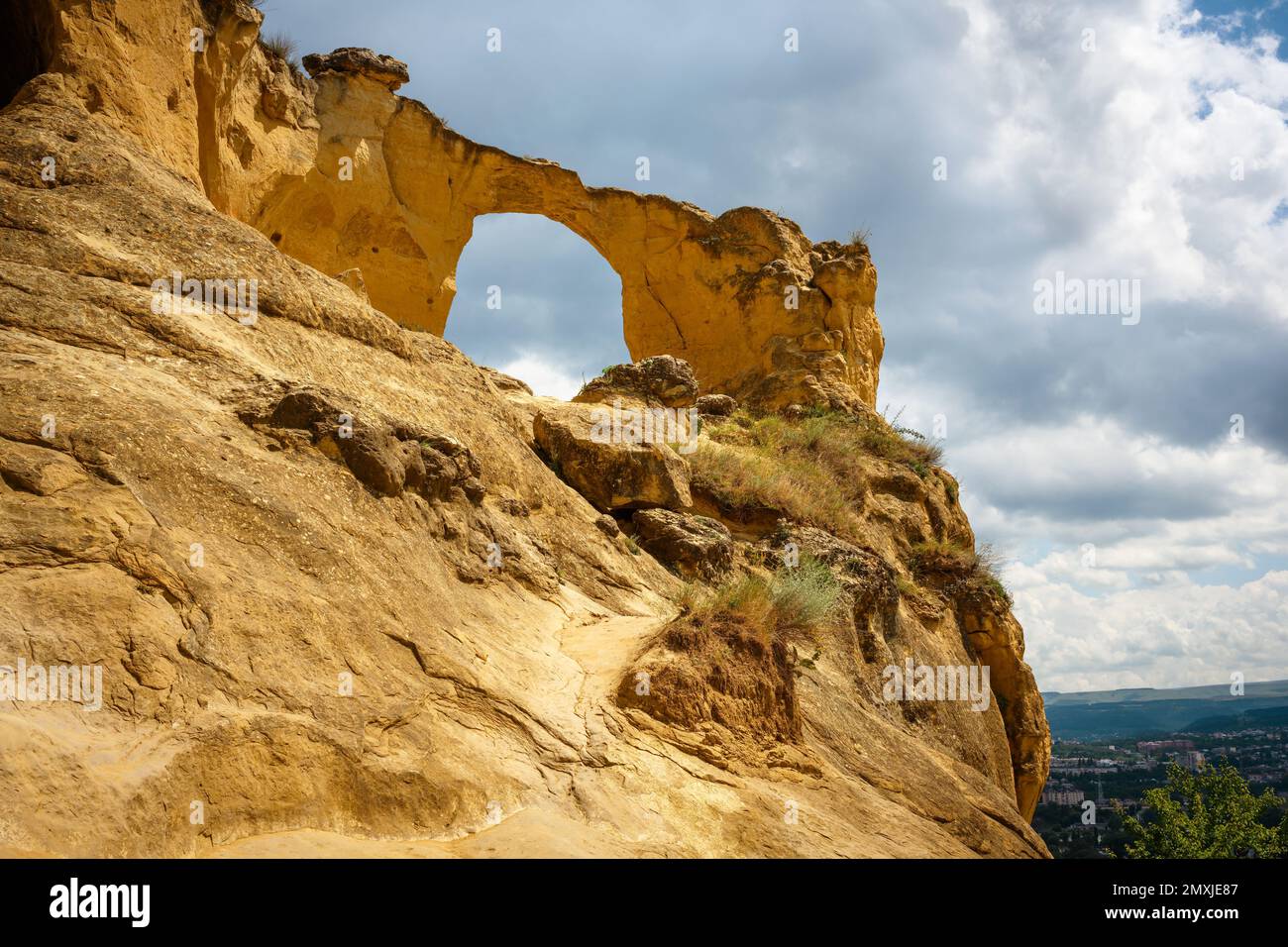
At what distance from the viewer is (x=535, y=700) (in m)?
5.85

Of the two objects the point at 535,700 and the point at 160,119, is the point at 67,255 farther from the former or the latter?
the point at 535,700

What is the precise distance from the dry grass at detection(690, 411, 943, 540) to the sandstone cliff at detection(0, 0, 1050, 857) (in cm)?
20

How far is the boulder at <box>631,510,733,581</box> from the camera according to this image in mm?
10203

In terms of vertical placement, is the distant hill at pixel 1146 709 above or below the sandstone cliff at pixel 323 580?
below

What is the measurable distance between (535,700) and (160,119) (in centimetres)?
785

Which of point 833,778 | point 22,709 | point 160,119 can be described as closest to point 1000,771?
point 833,778
